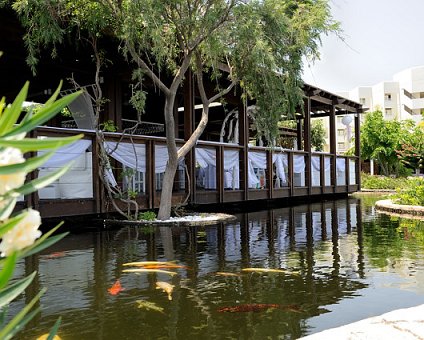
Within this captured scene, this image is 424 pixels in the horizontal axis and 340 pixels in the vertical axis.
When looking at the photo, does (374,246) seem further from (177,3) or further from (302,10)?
(302,10)

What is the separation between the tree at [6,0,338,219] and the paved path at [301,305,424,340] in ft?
24.4

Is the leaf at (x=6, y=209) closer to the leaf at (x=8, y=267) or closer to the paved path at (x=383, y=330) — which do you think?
the leaf at (x=8, y=267)

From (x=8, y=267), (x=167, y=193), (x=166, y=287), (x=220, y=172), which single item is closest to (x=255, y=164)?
(x=220, y=172)

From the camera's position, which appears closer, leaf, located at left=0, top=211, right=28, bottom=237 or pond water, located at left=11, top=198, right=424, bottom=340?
leaf, located at left=0, top=211, right=28, bottom=237

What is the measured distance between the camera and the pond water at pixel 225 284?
11.7 ft

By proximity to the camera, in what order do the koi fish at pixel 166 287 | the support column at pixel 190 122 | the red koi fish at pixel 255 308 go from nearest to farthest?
the red koi fish at pixel 255 308 → the koi fish at pixel 166 287 → the support column at pixel 190 122

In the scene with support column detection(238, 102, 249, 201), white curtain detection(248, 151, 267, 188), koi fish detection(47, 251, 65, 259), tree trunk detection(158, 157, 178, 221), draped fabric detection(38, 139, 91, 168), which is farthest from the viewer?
white curtain detection(248, 151, 267, 188)

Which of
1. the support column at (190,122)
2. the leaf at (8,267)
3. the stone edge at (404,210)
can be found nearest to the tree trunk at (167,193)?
the support column at (190,122)

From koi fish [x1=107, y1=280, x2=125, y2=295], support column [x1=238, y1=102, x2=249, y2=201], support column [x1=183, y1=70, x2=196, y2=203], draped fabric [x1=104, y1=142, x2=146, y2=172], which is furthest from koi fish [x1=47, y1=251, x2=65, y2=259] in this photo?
support column [x1=238, y1=102, x2=249, y2=201]

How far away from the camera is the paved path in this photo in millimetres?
2797

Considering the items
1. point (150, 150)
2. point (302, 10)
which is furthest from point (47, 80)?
point (302, 10)

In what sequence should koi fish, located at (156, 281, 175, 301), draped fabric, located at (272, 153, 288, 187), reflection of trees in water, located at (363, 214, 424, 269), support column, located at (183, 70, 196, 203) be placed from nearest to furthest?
koi fish, located at (156, 281, 175, 301), reflection of trees in water, located at (363, 214, 424, 269), support column, located at (183, 70, 196, 203), draped fabric, located at (272, 153, 288, 187)

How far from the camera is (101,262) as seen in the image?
6.23m

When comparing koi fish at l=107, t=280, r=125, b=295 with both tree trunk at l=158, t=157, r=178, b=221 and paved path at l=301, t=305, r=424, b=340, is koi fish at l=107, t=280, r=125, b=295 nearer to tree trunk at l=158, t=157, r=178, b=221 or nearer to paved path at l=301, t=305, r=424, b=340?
paved path at l=301, t=305, r=424, b=340
